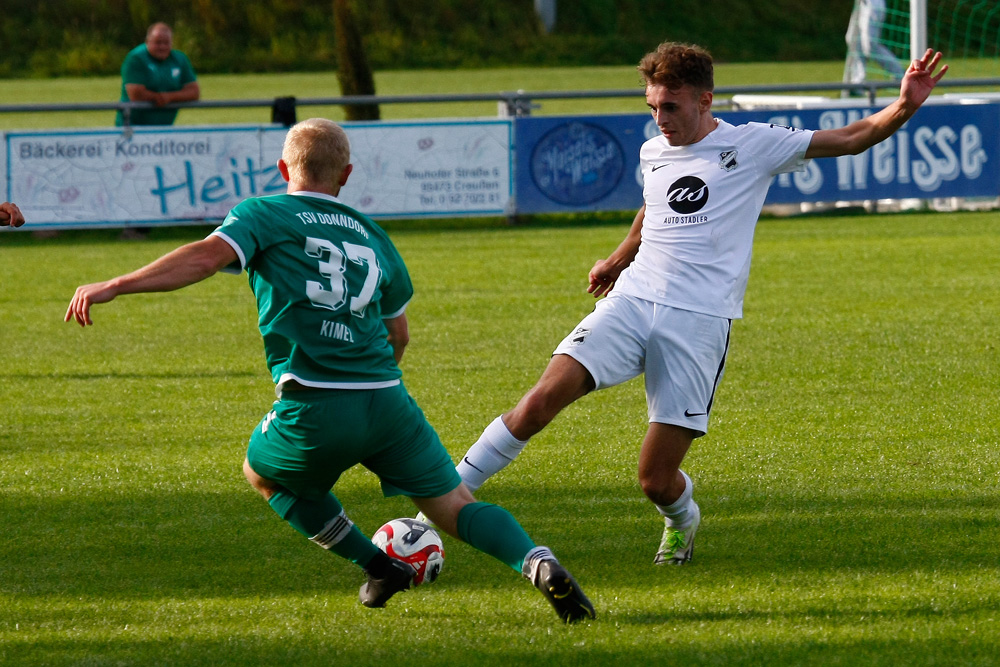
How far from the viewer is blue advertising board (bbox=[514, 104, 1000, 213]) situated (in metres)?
15.4

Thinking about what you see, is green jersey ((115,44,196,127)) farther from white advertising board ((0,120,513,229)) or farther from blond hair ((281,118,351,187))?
blond hair ((281,118,351,187))

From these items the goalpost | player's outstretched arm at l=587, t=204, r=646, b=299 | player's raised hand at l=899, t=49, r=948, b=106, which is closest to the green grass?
player's outstretched arm at l=587, t=204, r=646, b=299

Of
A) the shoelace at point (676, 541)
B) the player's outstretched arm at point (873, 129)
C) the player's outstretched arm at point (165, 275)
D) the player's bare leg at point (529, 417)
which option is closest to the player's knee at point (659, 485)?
the shoelace at point (676, 541)

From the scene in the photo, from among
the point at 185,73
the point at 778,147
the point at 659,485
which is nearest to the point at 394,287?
the point at 659,485

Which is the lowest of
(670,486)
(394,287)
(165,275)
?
(670,486)

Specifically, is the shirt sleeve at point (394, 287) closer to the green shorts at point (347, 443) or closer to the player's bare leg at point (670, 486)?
the green shorts at point (347, 443)

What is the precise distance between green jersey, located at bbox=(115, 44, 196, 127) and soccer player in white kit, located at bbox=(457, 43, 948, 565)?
11102mm

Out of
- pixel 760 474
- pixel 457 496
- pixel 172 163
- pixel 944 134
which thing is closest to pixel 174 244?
pixel 172 163

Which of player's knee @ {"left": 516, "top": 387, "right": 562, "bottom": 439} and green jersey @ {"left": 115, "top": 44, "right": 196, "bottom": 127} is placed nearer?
player's knee @ {"left": 516, "top": 387, "right": 562, "bottom": 439}

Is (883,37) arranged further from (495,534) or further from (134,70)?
(495,534)

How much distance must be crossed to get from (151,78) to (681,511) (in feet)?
38.6

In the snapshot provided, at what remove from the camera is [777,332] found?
30.1 ft

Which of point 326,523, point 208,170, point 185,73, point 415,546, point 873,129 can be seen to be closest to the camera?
point 326,523

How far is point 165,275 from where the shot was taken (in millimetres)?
3605
